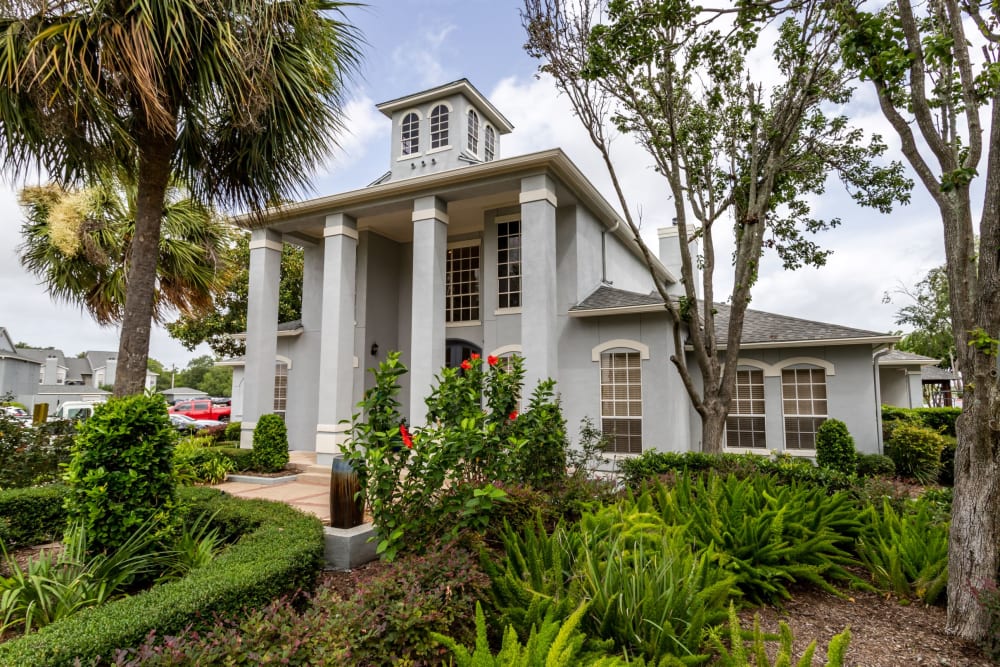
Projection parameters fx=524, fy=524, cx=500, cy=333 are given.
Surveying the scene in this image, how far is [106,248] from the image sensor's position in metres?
9.92

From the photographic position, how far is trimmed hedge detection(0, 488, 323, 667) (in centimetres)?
257

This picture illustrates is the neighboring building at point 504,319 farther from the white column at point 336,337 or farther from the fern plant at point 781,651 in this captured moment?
the fern plant at point 781,651

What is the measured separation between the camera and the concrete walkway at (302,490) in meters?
7.25

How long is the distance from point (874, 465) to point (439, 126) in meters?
12.0

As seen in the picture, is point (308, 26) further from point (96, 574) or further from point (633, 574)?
point (633, 574)

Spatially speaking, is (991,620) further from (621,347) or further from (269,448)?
(269,448)

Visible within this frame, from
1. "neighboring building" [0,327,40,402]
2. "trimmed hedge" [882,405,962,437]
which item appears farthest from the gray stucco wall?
"neighboring building" [0,327,40,402]

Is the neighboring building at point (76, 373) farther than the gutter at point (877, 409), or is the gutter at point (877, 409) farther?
the neighboring building at point (76, 373)

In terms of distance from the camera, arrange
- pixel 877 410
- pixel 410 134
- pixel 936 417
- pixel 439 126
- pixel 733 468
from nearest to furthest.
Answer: pixel 733 468, pixel 877 410, pixel 439 126, pixel 410 134, pixel 936 417

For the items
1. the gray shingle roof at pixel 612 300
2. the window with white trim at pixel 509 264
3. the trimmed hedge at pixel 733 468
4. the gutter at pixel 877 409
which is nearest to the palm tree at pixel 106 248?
the window with white trim at pixel 509 264

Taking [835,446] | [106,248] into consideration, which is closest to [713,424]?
[835,446]

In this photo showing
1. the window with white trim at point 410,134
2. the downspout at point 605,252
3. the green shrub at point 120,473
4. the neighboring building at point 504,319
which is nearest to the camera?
the green shrub at point 120,473

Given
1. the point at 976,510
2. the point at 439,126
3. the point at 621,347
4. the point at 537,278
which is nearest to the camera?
the point at 976,510

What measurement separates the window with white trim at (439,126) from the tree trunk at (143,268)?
738cm
